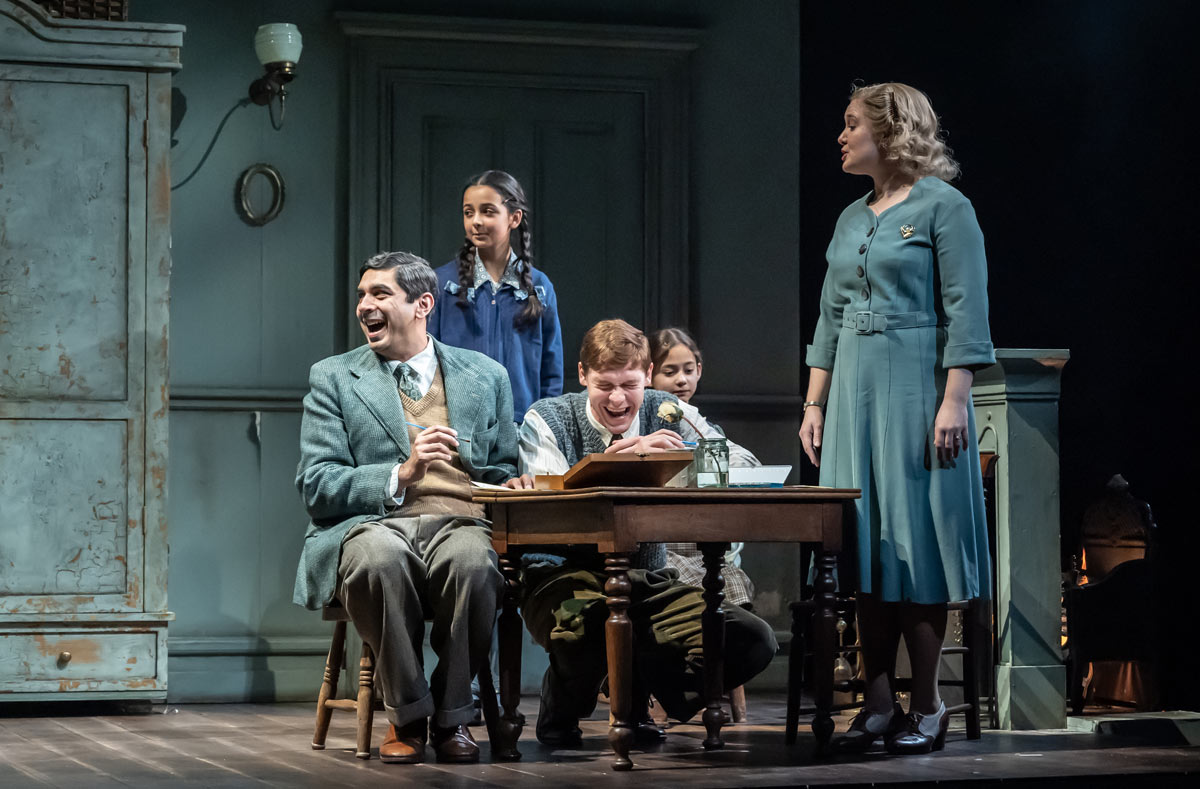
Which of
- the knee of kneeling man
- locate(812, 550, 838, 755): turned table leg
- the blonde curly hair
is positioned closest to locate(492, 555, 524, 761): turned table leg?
the knee of kneeling man

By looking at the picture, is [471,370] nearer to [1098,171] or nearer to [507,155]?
[507,155]

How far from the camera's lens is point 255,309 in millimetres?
6219

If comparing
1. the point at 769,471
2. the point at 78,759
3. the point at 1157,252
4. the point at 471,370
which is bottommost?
the point at 78,759

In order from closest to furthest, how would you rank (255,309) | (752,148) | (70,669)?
(70,669), (255,309), (752,148)

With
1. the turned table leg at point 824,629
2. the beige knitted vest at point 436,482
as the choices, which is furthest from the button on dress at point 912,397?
the beige knitted vest at point 436,482

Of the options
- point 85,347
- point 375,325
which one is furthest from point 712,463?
point 85,347

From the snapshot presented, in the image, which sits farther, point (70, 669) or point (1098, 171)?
point (1098, 171)

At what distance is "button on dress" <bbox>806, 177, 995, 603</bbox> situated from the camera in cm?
426

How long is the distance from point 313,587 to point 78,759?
78 cm

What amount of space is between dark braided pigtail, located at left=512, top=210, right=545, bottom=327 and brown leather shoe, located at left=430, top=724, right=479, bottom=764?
1629 mm

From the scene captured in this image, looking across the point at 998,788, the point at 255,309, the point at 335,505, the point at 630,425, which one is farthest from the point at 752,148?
the point at 998,788

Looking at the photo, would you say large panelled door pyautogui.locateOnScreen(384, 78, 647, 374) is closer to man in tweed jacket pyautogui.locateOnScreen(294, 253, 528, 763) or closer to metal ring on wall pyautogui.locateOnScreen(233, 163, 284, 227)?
metal ring on wall pyautogui.locateOnScreen(233, 163, 284, 227)

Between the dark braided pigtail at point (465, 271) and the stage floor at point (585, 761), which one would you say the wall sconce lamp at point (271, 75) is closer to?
the dark braided pigtail at point (465, 271)

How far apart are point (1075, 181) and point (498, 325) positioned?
9.94ft
